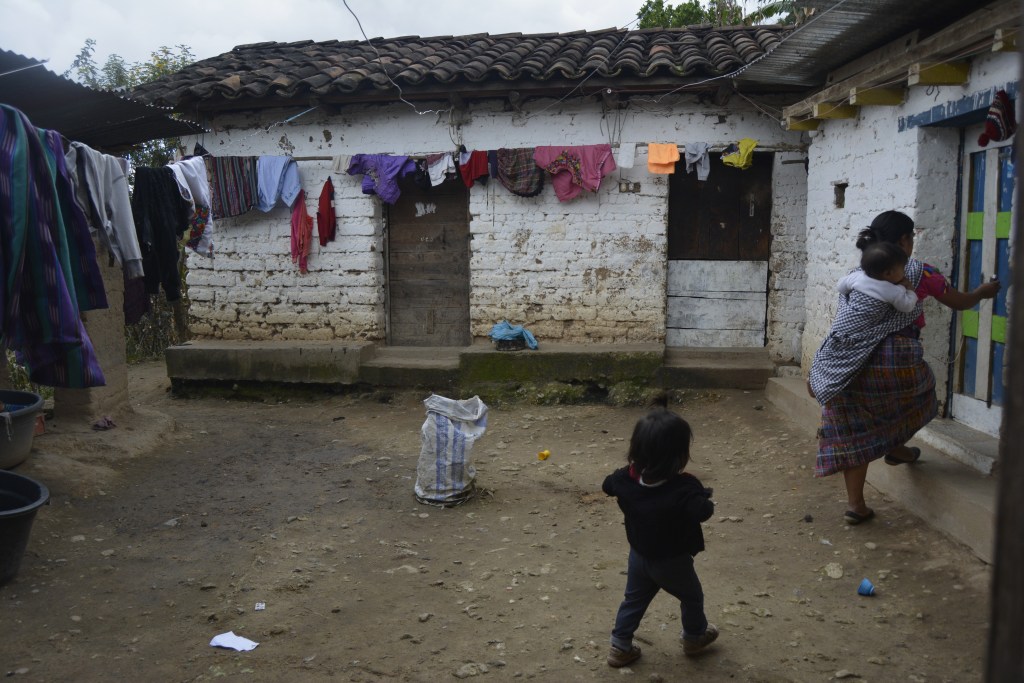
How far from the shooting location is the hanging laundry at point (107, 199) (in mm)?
5118

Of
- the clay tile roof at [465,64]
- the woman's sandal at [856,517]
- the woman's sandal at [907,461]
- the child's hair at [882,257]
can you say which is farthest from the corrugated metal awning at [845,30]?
the woman's sandal at [856,517]

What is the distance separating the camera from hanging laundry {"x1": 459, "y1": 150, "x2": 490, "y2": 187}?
8.38 m

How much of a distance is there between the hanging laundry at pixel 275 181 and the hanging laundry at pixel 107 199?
312cm

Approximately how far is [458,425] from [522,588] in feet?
4.70

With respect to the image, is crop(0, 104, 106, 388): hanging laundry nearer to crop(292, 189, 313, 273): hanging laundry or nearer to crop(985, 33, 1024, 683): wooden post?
crop(292, 189, 313, 273): hanging laundry

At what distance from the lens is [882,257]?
3916 millimetres

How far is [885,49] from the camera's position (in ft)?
19.2

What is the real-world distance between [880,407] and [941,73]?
205cm

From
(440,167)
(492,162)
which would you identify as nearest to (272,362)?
(440,167)

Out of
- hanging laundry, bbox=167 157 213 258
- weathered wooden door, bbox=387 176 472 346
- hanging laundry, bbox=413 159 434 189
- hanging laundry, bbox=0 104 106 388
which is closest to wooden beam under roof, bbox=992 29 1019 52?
hanging laundry, bbox=0 104 106 388

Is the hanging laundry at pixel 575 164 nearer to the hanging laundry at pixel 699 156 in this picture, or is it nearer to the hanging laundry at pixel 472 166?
the hanging laundry at pixel 472 166

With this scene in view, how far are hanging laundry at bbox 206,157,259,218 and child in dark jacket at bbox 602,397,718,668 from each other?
22.5 feet

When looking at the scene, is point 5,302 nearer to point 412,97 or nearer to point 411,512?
point 411,512

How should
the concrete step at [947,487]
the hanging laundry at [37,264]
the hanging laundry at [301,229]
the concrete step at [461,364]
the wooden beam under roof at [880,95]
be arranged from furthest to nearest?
1. the hanging laundry at [301,229]
2. the concrete step at [461,364]
3. the wooden beam under roof at [880,95]
4. the hanging laundry at [37,264]
5. the concrete step at [947,487]
